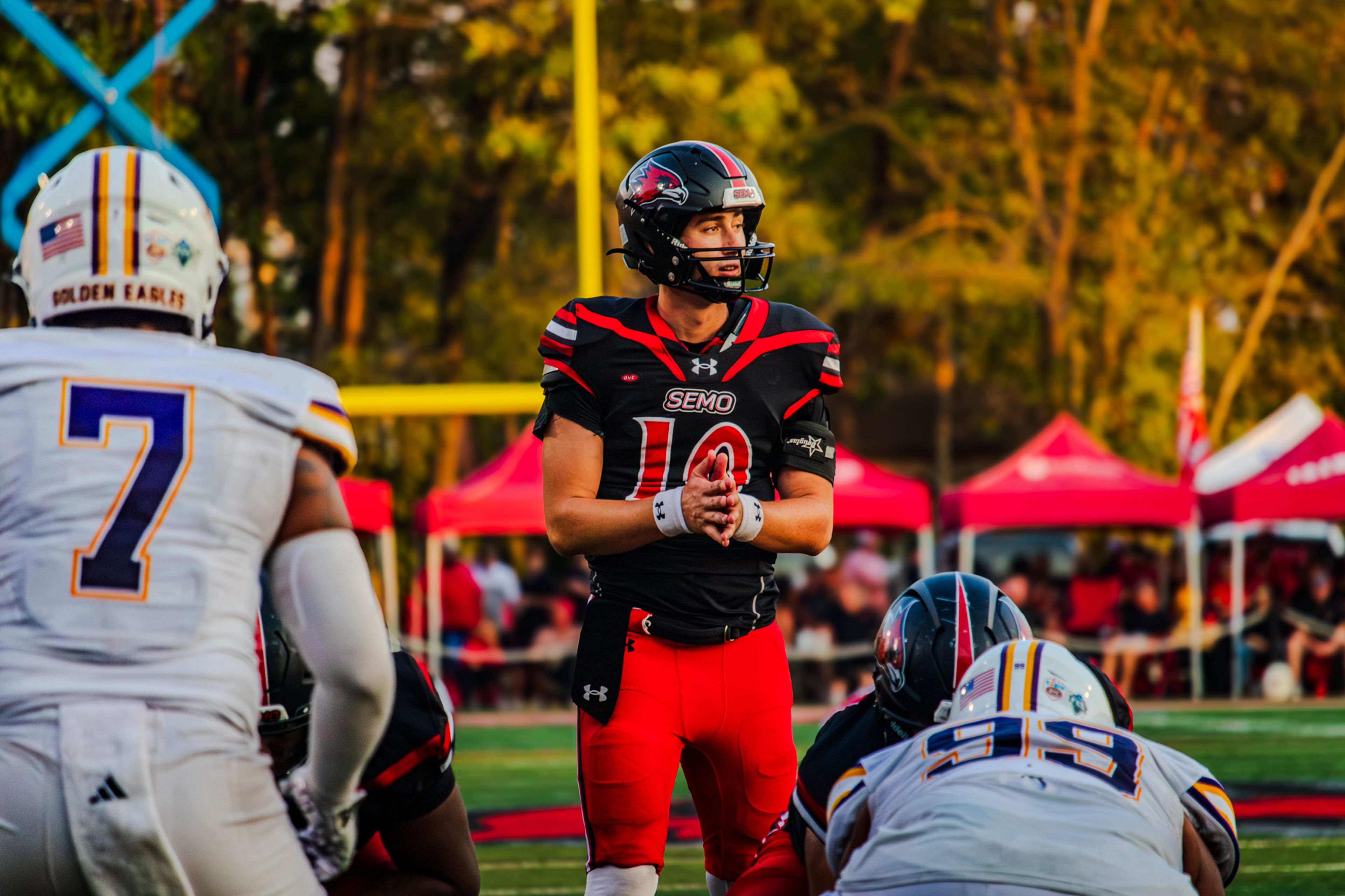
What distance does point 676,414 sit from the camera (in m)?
3.95

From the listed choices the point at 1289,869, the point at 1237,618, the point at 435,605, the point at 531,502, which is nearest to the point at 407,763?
the point at 1289,869

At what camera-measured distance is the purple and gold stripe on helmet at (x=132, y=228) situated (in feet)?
8.07

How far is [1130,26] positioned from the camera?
23750 millimetres

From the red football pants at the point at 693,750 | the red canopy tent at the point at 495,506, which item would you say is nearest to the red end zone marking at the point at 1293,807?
the red football pants at the point at 693,750

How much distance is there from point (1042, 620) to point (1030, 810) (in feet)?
49.3

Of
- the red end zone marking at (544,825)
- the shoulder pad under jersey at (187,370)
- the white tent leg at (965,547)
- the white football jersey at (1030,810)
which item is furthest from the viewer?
the white tent leg at (965,547)

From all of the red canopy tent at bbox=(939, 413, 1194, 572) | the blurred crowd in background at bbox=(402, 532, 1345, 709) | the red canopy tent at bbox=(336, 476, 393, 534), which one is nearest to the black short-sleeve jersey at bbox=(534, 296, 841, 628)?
the blurred crowd in background at bbox=(402, 532, 1345, 709)

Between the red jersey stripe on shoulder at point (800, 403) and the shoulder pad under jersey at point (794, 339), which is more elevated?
the shoulder pad under jersey at point (794, 339)

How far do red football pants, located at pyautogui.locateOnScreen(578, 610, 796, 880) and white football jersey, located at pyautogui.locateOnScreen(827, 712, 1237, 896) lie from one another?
927 mm

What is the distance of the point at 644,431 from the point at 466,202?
20.4 m

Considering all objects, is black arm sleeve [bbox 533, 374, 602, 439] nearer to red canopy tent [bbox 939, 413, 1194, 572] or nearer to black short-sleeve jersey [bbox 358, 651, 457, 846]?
black short-sleeve jersey [bbox 358, 651, 457, 846]

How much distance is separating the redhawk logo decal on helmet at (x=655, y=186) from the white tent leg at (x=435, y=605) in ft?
40.0

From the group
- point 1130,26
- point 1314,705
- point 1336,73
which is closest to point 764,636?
point 1314,705

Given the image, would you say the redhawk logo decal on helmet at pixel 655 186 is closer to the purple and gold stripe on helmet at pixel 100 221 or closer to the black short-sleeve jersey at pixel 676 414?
the black short-sleeve jersey at pixel 676 414
